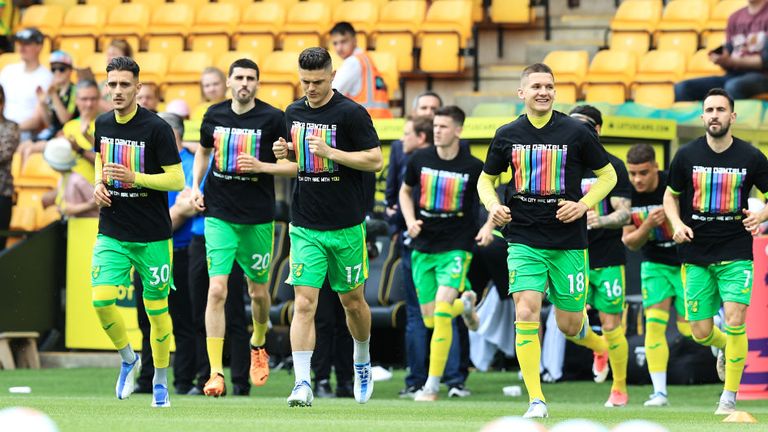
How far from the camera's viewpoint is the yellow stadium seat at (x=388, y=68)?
20.2 metres

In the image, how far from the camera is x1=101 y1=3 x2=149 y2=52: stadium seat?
23109 millimetres

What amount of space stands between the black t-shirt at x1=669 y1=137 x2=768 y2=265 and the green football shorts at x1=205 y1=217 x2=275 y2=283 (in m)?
3.10

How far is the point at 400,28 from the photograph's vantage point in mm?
21016

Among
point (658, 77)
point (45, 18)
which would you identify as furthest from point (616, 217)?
point (45, 18)

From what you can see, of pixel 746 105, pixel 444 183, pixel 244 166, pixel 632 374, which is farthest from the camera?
pixel 746 105

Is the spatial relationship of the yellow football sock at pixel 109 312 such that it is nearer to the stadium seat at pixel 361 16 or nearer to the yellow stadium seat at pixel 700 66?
the yellow stadium seat at pixel 700 66

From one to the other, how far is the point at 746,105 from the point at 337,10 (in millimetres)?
7384

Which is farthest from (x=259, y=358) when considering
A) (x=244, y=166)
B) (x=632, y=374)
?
(x=632, y=374)

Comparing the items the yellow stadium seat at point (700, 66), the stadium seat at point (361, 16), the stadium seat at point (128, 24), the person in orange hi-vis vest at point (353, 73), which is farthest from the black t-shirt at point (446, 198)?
the stadium seat at point (128, 24)

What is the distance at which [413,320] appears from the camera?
13523 millimetres

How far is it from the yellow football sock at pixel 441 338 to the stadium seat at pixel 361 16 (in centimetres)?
873

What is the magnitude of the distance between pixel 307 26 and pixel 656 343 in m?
10.6

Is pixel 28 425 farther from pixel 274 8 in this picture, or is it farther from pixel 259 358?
pixel 274 8

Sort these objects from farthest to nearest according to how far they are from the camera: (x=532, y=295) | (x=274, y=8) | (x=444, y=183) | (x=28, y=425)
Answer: (x=274, y=8), (x=444, y=183), (x=532, y=295), (x=28, y=425)
